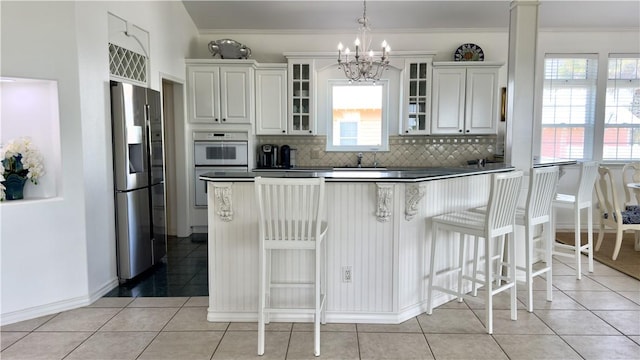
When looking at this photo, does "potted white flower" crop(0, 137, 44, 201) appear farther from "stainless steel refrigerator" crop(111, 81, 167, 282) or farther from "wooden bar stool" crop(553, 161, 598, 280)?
"wooden bar stool" crop(553, 161, 598, 280)

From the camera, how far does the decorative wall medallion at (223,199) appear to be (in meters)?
2.88

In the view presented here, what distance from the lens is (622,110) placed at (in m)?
5.84

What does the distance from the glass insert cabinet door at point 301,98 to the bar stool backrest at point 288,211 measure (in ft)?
10.8

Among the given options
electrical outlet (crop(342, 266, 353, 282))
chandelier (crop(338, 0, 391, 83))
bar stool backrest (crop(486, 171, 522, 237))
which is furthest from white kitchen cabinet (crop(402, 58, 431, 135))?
electrical outlet (crop(342, 266, 353, 282))

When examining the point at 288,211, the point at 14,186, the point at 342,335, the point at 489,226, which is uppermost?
the point at 14,186

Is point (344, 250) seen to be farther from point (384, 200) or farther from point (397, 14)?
point (397, 14)

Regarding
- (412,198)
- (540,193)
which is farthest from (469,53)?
(412,198)

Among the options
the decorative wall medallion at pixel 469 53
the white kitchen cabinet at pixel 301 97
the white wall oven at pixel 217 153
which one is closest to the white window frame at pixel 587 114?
the decorative wall medallion at pixel 469 53

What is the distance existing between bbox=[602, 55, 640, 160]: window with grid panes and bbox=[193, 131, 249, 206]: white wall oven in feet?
16.9

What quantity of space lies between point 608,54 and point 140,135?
622cm

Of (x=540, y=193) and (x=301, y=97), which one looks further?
(x=301, y=97)

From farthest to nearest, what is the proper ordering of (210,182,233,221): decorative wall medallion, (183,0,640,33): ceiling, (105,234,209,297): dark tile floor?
(183,0,640,33): ceiling, (105,234,209,297): dark tile floor, (210,182,233,221): decorative wall medallion

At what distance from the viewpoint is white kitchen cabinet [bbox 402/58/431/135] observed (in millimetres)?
5625

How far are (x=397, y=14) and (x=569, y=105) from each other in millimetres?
2821
